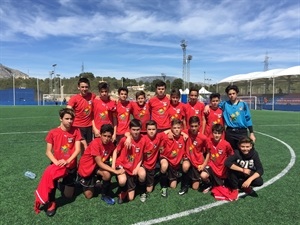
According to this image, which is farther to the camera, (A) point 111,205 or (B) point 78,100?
(B) point 78,100

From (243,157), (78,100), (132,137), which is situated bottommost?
(243,157)

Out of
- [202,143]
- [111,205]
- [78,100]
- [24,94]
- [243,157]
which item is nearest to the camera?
[111,205]

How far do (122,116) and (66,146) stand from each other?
57.6 inches

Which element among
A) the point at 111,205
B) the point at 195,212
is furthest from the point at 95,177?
the point at 195,212

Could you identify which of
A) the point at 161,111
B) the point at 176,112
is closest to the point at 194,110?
the point at 176,112

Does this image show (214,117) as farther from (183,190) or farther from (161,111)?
(183,190)

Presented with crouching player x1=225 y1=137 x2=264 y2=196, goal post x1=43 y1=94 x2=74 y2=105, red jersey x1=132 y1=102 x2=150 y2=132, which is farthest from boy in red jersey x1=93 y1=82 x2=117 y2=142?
goal post x1=43 y1=94 x2=74 y2=105

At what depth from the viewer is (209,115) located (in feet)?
18.1

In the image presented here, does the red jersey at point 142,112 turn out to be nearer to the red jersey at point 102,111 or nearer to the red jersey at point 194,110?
the red jersey at point 102,111

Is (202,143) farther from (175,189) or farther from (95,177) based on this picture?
(95,177)

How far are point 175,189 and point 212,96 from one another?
1.88m

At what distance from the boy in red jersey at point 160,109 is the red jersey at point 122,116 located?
1.57 feet

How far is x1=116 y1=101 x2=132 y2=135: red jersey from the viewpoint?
550 cm

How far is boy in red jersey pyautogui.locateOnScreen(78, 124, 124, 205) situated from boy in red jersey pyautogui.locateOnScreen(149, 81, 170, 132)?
138cm
